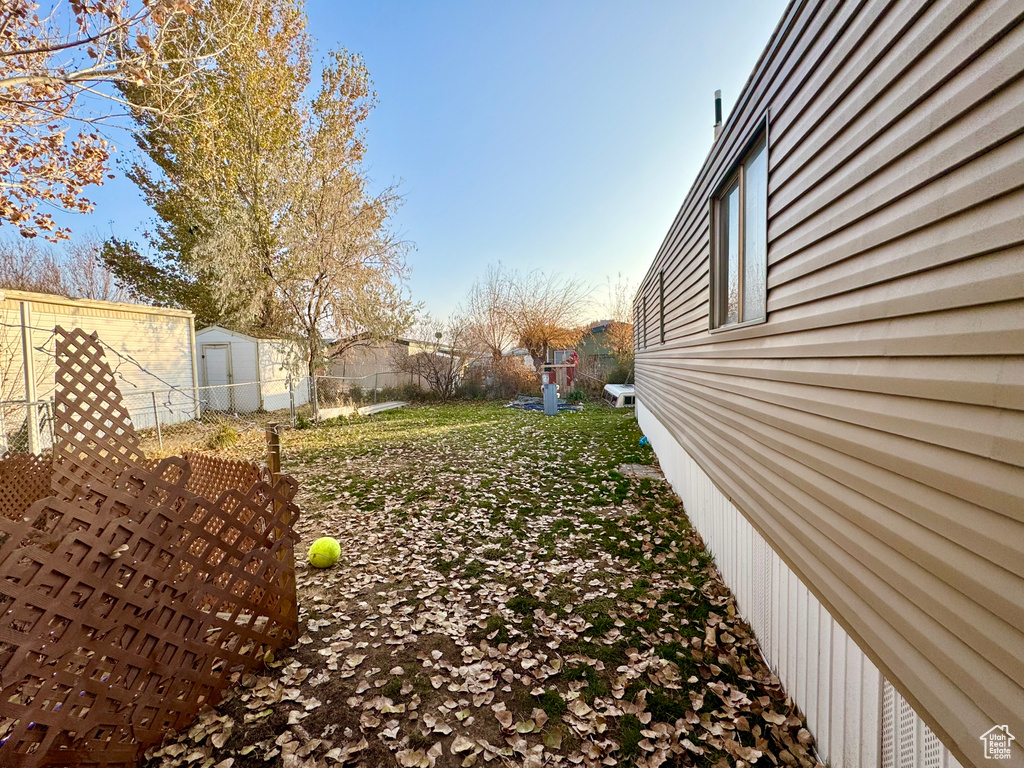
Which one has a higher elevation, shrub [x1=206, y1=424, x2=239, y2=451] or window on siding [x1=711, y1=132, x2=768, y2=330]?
window on siding [x1=711, y1=132, x2=768, y2=330]

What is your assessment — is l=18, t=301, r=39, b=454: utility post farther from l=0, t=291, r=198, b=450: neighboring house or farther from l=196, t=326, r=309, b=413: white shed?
l=196, t=326, r=309, b=413: white shed

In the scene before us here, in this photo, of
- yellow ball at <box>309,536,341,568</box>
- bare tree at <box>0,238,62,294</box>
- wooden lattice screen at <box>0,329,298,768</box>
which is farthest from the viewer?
bare tree at <box>0,238,62,294</box>

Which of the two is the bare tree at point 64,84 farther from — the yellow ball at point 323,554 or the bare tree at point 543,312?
the bare tree at point 543,312

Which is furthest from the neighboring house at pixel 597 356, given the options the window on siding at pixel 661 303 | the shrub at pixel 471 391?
the window on siding at pixel 661 303

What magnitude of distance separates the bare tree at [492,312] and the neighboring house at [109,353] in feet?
35.4

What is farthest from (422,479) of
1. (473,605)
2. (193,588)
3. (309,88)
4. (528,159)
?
(309,88)

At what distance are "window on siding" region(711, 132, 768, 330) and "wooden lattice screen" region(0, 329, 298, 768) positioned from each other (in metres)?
3.45

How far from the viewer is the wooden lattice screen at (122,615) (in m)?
1.60

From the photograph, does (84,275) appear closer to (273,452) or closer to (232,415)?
(232,415)

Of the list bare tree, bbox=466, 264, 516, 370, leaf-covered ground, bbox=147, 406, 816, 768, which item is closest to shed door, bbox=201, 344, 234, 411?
bare tree, bbox=466, 264, 516, 370

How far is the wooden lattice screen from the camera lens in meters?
1.60

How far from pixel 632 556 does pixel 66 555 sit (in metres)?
3.94

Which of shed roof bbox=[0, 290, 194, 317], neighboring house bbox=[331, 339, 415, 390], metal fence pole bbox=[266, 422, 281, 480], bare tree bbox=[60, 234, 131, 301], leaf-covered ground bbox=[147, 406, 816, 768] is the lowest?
leaf-covered ground bbox=[147, 406, 816, 768]

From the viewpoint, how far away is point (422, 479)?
6.74 m
